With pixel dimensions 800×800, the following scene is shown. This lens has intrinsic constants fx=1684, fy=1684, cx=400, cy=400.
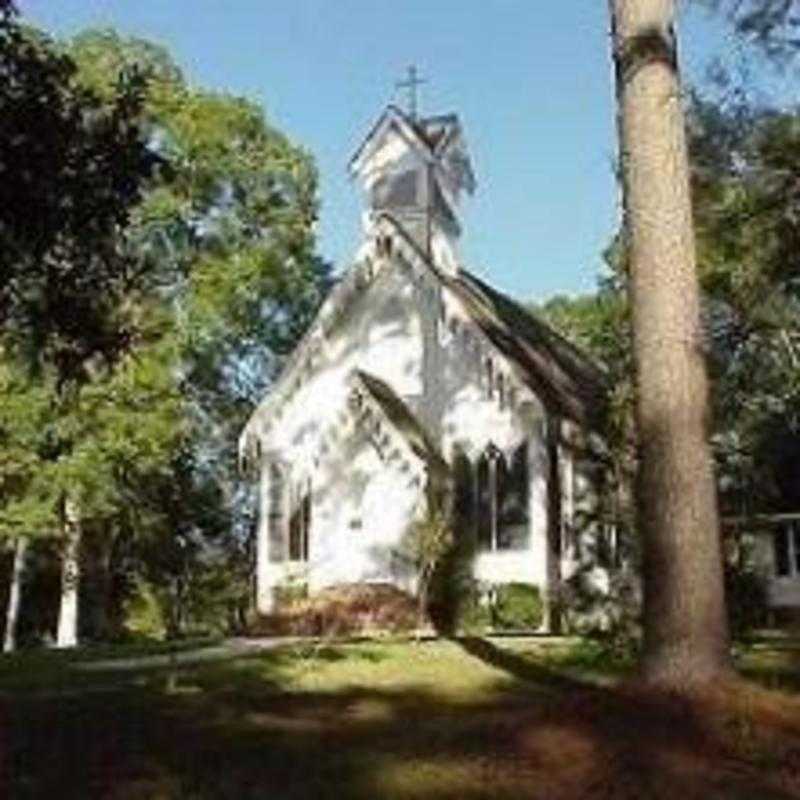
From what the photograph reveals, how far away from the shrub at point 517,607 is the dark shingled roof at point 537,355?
403 centimetres

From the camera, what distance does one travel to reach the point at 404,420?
121 ft

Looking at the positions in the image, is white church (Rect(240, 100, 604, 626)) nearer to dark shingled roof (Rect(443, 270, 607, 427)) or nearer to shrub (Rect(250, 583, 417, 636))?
dark shingled roof (Rect(443, 270, 607, 427))

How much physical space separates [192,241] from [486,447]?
14.9 m

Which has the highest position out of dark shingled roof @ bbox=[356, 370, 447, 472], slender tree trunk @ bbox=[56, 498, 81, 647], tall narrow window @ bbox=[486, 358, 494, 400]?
tall narrow window @ bbox=[486, 358, 494, 400]

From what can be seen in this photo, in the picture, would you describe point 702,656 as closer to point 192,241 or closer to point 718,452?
point 718,452

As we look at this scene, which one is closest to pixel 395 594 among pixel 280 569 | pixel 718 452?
pixel 280 569

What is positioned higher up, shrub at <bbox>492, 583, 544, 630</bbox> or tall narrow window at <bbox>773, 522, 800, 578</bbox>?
tall narrow window at <bbox>773, 522, 800, 578</bbox>

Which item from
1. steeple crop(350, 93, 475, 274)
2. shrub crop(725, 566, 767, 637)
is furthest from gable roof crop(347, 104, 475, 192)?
shrub crop(725, 566, 767, 637)

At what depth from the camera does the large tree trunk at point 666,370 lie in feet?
48.5

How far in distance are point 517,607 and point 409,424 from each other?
16.2ft

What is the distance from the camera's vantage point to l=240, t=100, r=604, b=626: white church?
35.9 m

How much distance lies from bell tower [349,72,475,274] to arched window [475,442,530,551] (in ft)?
19.9

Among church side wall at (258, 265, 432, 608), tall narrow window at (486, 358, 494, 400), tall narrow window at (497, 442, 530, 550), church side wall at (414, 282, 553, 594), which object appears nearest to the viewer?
church side wall at (414, 282, 553, 594)

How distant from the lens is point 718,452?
38125mm
